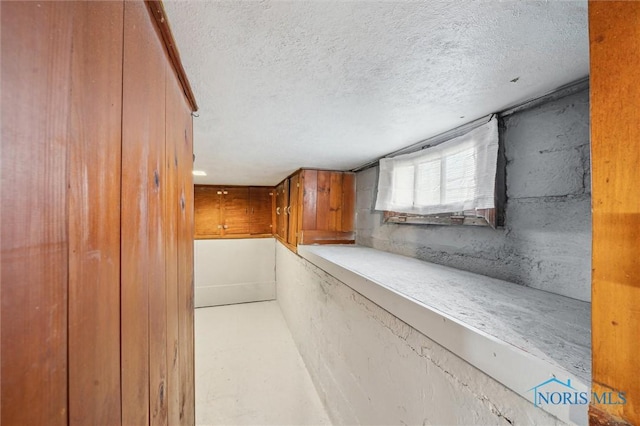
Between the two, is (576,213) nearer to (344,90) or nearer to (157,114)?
(344,90)

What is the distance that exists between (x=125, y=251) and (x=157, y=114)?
37cm

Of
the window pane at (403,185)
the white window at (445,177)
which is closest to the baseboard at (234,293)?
the white window at (445,177)

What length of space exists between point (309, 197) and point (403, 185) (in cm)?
111

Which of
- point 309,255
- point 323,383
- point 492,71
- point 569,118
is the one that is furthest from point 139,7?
point 323,383

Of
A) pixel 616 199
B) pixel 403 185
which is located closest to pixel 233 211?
pixel 403 185

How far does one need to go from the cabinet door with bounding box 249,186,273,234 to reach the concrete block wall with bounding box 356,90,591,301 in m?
3.60

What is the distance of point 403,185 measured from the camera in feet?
6.32

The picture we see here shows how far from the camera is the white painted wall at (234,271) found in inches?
158

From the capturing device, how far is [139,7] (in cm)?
52

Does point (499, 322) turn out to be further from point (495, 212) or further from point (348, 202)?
point (348, 202)

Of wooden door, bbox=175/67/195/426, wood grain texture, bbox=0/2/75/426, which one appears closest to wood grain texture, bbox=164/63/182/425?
wooden door, bbox=175/67/195/426

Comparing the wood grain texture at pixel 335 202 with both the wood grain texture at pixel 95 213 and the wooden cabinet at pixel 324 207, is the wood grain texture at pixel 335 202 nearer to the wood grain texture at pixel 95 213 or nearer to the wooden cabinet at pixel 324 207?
the wooden cabinet at pixel 324 207

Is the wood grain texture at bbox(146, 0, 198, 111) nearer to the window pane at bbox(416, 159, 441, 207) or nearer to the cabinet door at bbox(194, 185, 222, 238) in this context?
the window pane at bbox(416, 159, 441, 207)

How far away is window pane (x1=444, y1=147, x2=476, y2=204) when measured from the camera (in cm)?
137
